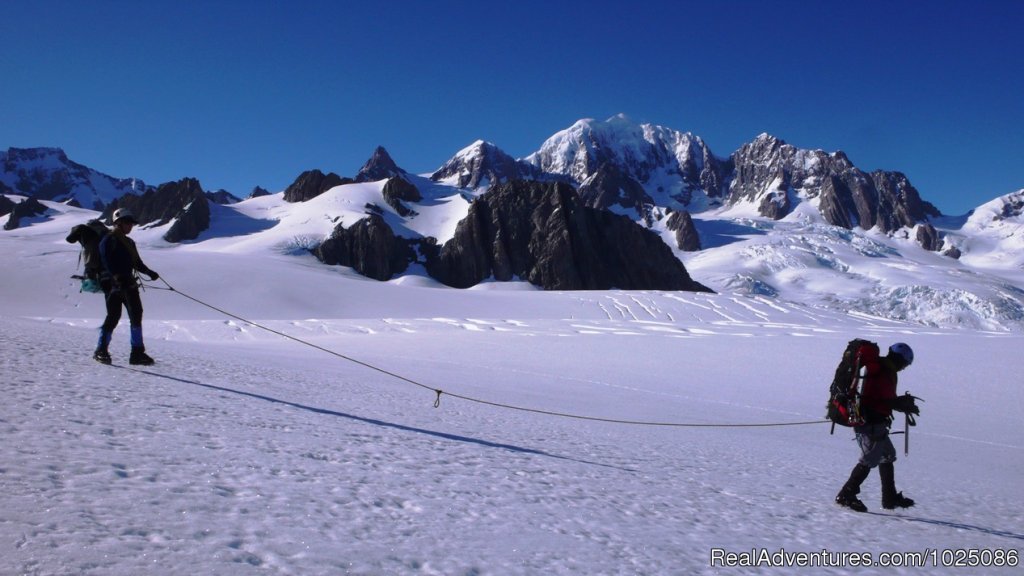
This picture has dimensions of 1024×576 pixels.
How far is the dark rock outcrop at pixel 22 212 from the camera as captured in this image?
4916 inches

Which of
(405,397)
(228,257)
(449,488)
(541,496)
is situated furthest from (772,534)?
(228,257)

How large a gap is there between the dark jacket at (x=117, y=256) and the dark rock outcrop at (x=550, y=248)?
9534cm

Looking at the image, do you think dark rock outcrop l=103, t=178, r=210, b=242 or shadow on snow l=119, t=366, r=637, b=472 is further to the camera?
dark rock outcrop l=103, t=178, r=210, b=242

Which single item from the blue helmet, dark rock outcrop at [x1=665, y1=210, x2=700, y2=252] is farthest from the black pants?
dark rock outcrop at [x1=665, y1=210, x2=700, y2=252]

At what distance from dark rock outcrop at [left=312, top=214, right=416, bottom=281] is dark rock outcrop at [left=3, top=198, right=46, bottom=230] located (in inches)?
3064

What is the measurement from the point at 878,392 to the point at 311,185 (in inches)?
5744

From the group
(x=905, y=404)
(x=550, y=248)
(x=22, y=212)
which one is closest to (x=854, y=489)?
(x=905, y=404)

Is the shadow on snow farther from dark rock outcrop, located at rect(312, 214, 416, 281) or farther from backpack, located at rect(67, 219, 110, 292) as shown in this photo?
dark rock outcrop, located at rect(312, 214, 416, 281)

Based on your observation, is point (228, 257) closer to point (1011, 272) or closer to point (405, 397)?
point (405, 397)

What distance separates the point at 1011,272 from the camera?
196m

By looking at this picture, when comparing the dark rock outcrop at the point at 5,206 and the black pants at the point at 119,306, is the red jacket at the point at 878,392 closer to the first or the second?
the black pants at the point at 119,306

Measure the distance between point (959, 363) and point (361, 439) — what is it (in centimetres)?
2186

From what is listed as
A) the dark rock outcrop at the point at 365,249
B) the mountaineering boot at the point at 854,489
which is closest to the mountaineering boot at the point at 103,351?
the mountaineering boot at the point at 854,489

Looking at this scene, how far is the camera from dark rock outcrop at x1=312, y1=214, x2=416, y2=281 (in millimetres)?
96312
